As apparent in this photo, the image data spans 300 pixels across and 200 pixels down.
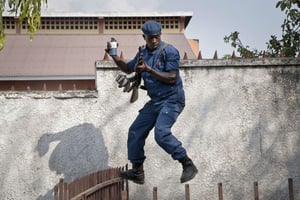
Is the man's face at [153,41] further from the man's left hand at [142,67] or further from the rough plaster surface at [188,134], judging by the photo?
the rough plaster surface at [188,134]

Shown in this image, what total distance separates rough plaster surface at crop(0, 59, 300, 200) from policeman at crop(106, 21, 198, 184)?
1.63 meters

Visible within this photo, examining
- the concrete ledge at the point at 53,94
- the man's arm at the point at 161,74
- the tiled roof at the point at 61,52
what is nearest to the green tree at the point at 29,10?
the concrete ledge at the point at 53,94

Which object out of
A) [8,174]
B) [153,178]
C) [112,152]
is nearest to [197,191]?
[153,178]

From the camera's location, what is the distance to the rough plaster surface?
5621 mm

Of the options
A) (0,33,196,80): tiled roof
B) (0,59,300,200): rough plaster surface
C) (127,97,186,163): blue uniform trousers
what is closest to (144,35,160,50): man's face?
(127,97,186,163): blue uniform trousers

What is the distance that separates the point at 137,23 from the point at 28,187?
787cm

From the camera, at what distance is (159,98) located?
3.89 meters

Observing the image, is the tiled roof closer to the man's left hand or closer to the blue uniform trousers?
the blue uniform trousers

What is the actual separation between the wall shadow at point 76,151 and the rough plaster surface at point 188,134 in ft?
Answer: 0.04

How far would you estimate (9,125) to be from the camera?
5.64 m

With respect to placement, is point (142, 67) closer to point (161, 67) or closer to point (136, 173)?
point (161, 67)

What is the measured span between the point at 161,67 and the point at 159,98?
244 mm

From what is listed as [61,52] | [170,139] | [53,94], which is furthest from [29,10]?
[61,52]

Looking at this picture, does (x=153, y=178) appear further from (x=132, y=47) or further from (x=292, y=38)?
(x=132, y=47)
